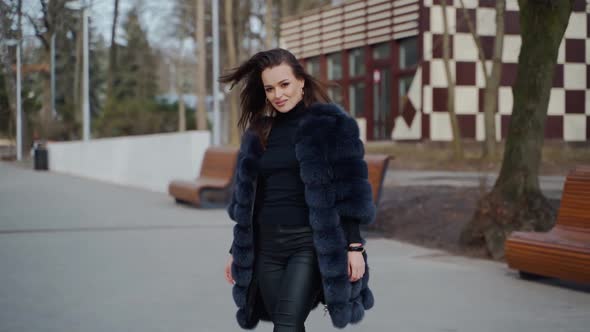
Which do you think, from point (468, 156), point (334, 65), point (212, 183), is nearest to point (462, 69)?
point (468, 156)

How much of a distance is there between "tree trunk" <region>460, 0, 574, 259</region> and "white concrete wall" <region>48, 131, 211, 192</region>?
9460 mm

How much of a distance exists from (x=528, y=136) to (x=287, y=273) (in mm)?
5987

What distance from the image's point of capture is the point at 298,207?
3.93m

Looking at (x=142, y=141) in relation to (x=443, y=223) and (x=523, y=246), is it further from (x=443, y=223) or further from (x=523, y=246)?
(x=523, y=246)

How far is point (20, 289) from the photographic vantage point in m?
7.19

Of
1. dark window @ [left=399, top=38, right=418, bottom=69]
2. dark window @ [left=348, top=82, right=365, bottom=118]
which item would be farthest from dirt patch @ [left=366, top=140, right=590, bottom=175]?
dark window @ [left=348, top=82, right=365, bottom=118]

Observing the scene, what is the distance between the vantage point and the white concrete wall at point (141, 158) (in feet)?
59.7

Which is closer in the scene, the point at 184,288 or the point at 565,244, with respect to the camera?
the point at 565,244

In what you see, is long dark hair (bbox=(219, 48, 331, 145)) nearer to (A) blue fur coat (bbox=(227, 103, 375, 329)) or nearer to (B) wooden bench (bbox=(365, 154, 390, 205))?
(A) blue fur coat (bbox=(227, 103, 375, 329))

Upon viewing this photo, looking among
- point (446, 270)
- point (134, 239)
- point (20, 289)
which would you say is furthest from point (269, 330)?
point (134, 239)

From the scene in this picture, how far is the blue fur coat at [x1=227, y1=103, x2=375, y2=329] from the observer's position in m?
3.84

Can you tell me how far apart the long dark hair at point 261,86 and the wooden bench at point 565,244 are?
139 inches

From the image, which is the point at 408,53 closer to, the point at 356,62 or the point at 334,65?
the point at 356,62

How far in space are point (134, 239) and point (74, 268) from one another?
2.43 m
